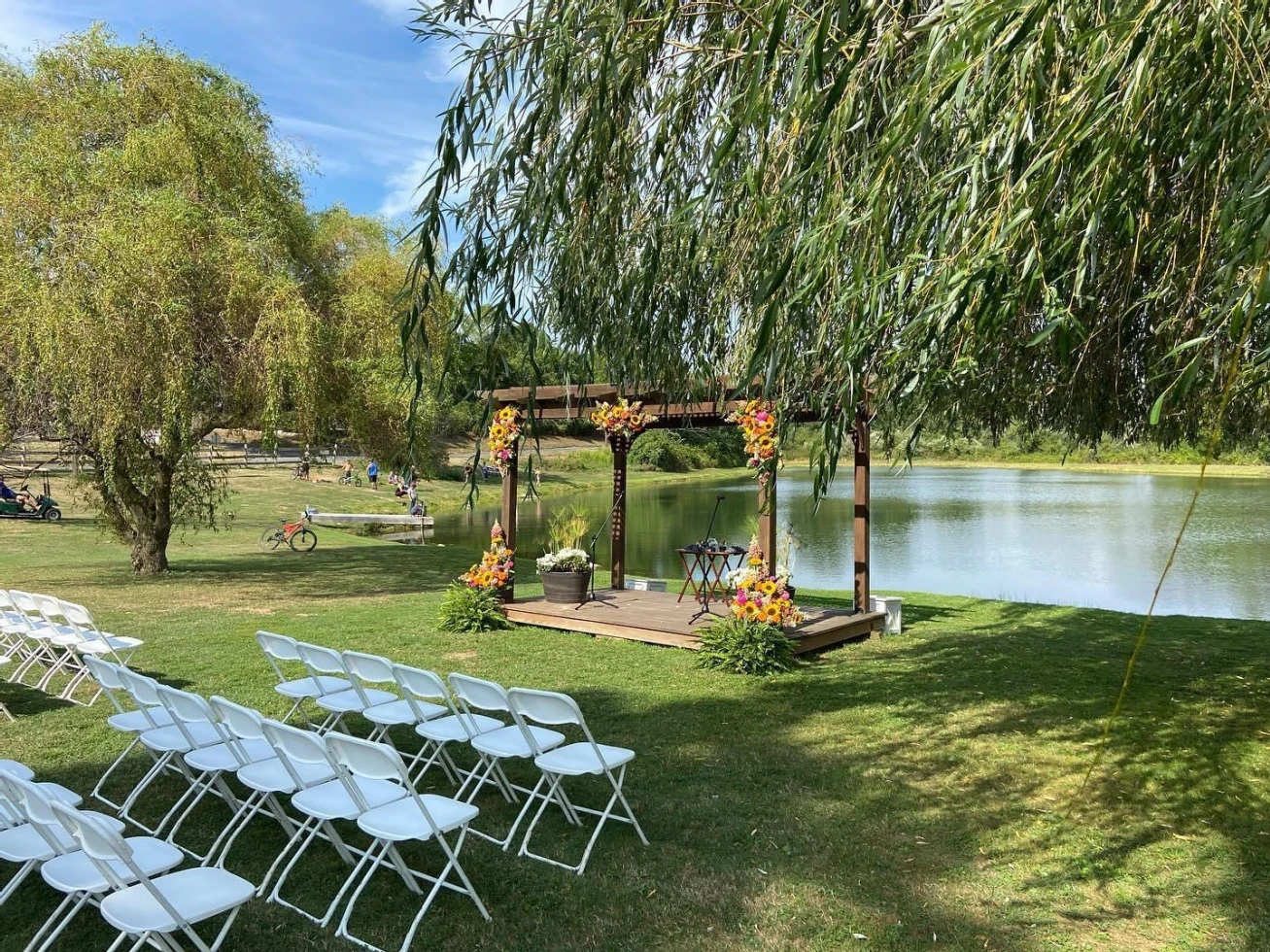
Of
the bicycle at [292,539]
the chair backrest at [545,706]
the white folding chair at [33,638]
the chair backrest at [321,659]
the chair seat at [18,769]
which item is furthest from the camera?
the bicycle at [292,539]

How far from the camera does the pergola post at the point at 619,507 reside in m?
10.5

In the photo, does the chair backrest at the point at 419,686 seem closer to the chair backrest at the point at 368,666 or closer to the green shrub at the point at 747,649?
the chair backrest at the point at 368,666

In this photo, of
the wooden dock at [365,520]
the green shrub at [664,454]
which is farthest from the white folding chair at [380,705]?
the green shrub at [664,454]

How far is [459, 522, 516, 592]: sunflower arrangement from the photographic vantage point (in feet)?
31.7

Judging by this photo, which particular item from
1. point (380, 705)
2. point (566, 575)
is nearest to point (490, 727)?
point (380, 705)

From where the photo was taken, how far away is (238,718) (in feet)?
11.8

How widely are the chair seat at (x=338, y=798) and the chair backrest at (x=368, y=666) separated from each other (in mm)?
899

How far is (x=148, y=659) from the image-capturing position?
24.9 ft

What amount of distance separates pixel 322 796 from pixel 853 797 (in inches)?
103

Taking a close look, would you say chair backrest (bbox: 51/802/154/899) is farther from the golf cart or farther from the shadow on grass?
the golf cart

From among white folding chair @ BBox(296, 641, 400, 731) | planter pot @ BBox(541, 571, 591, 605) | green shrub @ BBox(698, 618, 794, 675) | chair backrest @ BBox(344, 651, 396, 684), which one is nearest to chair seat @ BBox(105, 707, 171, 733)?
white folding chair @ BBox(296, 641, 400, 731)

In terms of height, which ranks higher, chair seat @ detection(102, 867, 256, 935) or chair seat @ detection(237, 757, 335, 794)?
chair seat @ detection(237, 757, 335, 794)

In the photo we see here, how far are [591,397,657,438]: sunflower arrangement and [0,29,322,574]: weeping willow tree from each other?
13.6ft

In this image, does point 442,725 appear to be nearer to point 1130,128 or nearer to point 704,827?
point 704,827
